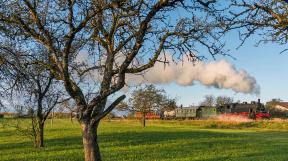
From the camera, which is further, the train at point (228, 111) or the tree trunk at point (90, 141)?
the train at point (228, 111)

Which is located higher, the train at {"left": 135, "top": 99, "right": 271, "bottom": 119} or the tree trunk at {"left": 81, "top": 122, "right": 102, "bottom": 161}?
the train at {"left": 135, "top": 99, "right": 271, "bottom": 119}

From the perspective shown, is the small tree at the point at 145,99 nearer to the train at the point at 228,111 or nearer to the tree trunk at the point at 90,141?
the train at the point at 228,111

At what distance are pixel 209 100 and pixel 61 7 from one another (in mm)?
184713

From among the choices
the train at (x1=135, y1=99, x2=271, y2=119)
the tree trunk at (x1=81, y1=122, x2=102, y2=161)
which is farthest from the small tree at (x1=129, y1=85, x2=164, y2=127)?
the tree trunk at (x1=81, y1=122, x2=102, y2=161)

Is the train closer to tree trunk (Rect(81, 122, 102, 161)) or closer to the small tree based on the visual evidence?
the small tree

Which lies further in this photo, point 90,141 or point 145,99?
point 145,99

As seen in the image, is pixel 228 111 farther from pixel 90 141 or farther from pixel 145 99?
pixel 90 141

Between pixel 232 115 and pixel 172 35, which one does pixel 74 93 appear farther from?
pixel 232 115

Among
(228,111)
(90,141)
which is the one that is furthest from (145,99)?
(90,141)

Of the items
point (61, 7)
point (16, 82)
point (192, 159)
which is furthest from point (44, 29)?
point (192, 159)

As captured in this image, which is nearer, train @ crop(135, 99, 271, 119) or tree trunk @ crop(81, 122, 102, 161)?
tree trunk @ crop(81, 122, 102, 161)

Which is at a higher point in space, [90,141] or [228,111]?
[228,111]

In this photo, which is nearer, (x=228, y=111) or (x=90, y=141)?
(x=90, y=141)

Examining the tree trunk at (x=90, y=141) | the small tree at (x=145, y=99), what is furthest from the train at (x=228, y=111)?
the tree trunk at (x=90, y=141)
